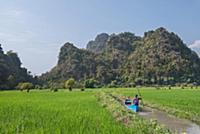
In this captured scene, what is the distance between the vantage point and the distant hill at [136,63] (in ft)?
302

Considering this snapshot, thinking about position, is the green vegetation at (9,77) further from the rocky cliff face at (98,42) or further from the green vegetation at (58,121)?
the rocky cliff face at (98,42)

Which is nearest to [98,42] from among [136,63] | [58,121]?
[136,63]

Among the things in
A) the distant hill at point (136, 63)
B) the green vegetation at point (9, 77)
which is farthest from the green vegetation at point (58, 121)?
the distant hill at point (136, 63)

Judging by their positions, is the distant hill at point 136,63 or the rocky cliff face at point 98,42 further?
the rocky cliff face at point 98,42

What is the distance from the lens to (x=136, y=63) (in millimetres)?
105875

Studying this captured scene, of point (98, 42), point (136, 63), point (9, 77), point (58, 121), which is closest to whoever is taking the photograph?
point (58, 121)

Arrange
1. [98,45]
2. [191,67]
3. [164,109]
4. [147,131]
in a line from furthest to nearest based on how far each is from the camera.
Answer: [98,45] → [191,67] → [164,109] → [147,131]

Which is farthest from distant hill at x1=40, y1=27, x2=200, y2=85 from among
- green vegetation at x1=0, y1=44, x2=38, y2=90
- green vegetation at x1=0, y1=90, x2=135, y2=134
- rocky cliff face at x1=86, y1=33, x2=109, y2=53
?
green vegetation at x1=0, y1=90, x2=135, y2=134

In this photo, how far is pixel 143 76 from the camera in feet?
302

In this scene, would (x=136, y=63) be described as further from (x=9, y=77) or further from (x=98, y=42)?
(x=98, y=42)

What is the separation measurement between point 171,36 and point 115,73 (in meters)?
26.1

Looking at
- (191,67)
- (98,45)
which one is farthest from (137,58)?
(98,45)

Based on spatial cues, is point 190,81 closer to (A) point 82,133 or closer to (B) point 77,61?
(B) point 77,61

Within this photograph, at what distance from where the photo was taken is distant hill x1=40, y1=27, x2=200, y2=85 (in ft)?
302
